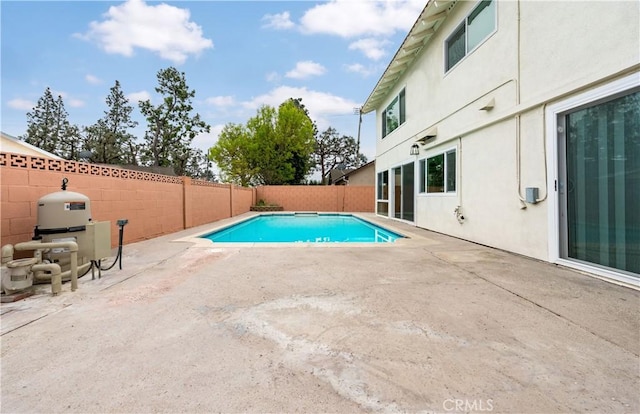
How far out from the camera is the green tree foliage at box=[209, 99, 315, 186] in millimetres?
23656

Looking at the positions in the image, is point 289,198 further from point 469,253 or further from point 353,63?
point 469,253

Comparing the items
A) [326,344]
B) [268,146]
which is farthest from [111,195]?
[268,146]

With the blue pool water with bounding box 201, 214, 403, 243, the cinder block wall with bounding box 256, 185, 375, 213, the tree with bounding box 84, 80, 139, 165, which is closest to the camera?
the blue pool water with bounding box 201, 214, 403, 243

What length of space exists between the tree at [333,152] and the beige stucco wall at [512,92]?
2742cm

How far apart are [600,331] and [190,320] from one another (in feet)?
10.5

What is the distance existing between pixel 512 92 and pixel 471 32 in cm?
226

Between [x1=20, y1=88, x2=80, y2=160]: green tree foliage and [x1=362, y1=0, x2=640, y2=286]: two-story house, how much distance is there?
99.9ft

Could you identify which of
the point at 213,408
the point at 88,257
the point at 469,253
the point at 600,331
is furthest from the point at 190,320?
the point at 469,253

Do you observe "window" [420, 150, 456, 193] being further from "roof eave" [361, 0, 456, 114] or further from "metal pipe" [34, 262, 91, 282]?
"metal pipe" [34, 262, 91, 282]

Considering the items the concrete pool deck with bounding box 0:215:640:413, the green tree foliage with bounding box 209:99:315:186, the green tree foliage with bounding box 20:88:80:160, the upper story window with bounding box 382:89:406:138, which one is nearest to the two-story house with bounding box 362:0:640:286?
the concrete pool deck with bounding box 0:215:640:413

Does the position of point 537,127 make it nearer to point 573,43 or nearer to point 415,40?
point 573,43

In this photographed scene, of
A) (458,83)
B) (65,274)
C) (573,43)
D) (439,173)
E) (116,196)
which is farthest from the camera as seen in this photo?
(439,173)

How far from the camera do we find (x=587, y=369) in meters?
1.73

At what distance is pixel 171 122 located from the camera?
79.7 feet
